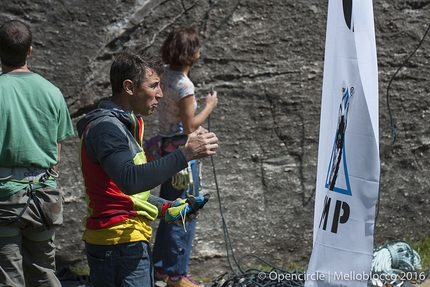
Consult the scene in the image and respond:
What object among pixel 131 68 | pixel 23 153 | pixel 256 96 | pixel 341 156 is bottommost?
pixel 23 153

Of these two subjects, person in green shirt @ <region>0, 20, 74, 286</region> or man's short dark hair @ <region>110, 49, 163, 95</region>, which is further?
person in green shirt @ <region>0, 20, 74, 286</region>

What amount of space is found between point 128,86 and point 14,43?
90 cm

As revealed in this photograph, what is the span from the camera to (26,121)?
11.3 feet

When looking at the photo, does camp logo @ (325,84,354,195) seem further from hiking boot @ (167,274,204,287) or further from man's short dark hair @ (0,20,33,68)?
hiking boot @ (167,274,204,287)

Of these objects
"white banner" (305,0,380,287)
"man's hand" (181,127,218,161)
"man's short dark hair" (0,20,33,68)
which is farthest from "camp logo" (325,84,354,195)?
"man's short dark hair" (0,20,33,68)

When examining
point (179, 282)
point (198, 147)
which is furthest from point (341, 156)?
point (179, 282)

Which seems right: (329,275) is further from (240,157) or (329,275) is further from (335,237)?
(240,157)

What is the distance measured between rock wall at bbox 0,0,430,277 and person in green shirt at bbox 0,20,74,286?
995 mm

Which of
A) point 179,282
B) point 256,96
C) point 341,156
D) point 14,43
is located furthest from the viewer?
point 256,96

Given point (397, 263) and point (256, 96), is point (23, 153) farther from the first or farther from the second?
point (397, 263)

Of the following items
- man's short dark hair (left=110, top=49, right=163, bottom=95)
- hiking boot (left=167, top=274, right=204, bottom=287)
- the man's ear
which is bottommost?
hiking boot (left=167, top=274, right=204, bottom=287)

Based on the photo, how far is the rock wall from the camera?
14.9ft

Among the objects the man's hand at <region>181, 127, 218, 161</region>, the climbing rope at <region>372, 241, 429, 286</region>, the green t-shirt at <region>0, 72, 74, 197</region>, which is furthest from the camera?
the climbing rope at <region>372, 241, 429, 286</region>

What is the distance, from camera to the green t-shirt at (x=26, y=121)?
3408mm
